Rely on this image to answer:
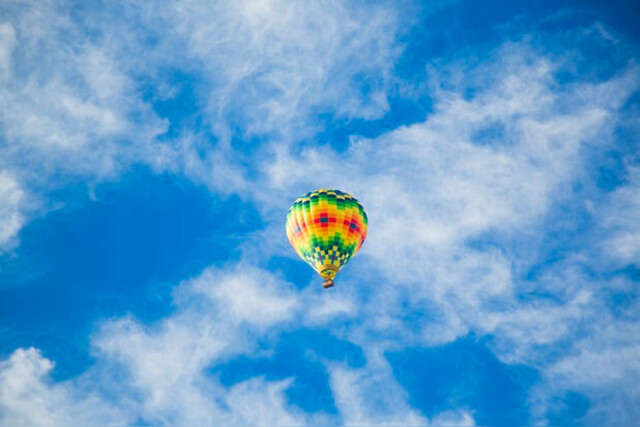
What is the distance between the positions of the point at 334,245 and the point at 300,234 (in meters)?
3.05

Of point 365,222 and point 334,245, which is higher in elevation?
point 365,222

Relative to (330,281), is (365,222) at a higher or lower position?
higher

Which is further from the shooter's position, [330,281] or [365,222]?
[365,222]

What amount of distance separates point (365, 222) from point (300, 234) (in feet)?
19.7

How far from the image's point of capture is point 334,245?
47750 mm

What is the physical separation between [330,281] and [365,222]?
260 inches

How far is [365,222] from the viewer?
50.8m

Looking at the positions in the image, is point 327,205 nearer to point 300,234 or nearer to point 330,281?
point 300,234

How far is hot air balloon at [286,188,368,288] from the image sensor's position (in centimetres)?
4762

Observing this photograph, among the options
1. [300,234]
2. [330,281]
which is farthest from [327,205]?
[330,281]

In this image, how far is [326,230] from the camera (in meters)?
47.9

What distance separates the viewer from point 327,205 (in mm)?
48750

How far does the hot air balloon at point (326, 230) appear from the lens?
47.6m

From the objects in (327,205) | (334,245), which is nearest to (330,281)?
(334,245)
